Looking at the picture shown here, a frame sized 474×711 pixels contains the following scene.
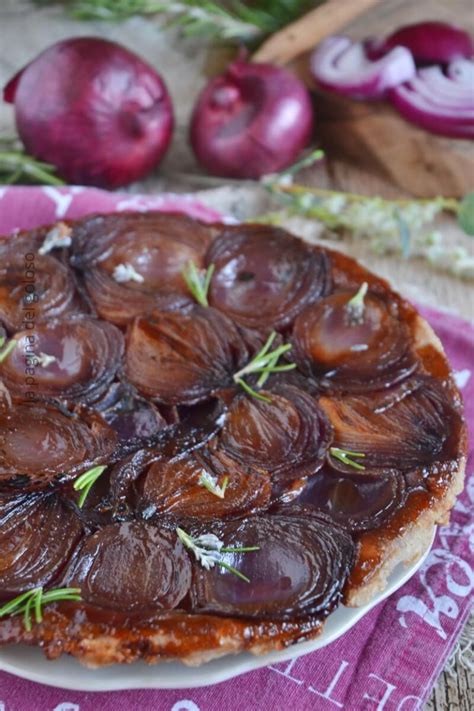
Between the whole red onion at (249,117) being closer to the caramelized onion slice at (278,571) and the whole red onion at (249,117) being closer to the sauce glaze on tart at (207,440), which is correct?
the sauce glaze on tart at (207,440)

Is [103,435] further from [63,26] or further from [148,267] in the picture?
[63,26]

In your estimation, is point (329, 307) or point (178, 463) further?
point (329, 307)

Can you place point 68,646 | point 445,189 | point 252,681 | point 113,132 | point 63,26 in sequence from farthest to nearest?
point 63,26 < point 445,189 < point 113,132 < point 252,681 < point 68,646

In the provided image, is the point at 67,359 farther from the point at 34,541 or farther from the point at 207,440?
the point at 34,541

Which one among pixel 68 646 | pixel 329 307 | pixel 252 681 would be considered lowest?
pixel 252 681

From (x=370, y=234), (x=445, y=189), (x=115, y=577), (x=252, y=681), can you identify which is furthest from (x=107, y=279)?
(x=445, y=189)

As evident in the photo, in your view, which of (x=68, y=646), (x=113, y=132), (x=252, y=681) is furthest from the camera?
(x=113, y=132)

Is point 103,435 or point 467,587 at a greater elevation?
point 103,435
